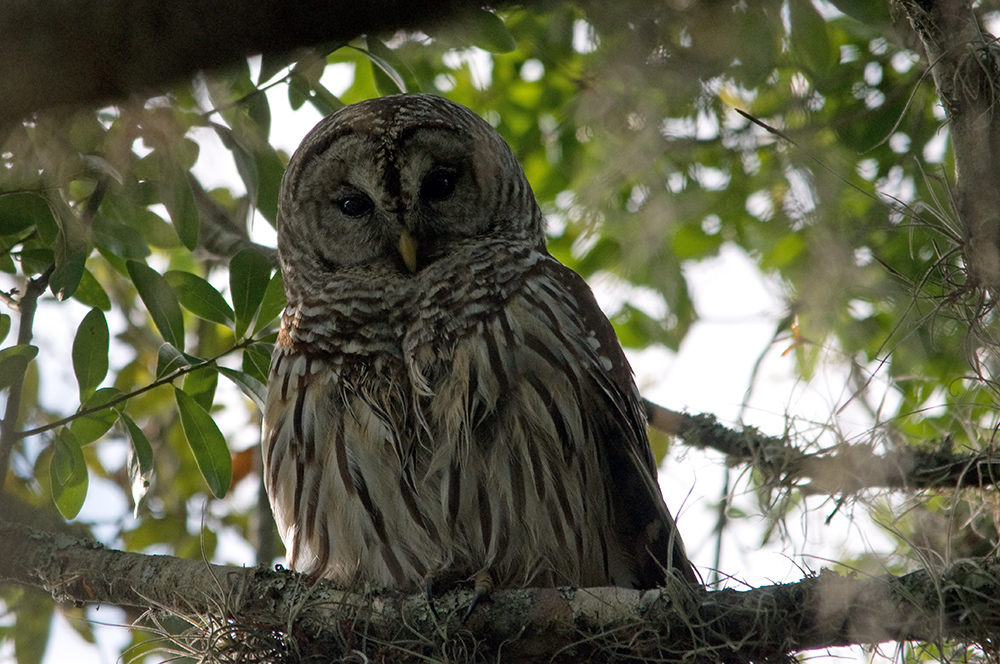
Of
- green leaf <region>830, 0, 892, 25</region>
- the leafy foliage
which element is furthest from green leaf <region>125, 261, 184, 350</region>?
green leaf <region>830, 0, 892, 25</region>

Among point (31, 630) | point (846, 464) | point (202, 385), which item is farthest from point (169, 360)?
point (846, 464)

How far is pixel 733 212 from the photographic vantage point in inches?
189

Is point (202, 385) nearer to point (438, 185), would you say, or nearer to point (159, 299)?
point (159, 299)

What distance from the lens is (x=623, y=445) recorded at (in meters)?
3.43

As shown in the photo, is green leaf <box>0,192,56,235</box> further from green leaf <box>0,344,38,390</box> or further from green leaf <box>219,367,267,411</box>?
green leaf <box>219,367,267,411</box>

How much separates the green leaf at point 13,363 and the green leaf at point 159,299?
425 mm

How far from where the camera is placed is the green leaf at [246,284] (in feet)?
11.4

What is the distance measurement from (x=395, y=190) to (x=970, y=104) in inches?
81.7

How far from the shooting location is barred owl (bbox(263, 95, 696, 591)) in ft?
10.5

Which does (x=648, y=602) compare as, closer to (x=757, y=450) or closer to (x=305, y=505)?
(x=757, y=450)

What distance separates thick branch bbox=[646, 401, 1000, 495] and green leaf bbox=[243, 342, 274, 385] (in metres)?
1.68

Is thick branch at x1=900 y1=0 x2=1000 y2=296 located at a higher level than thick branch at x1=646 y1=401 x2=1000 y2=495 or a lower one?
higher

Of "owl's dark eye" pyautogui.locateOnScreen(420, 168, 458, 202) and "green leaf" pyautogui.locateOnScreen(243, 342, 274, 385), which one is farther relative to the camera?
"owl's dark eye" pyautogui.locateOnScreen(420, 168, 458, 202)

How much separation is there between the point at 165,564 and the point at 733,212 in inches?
122
